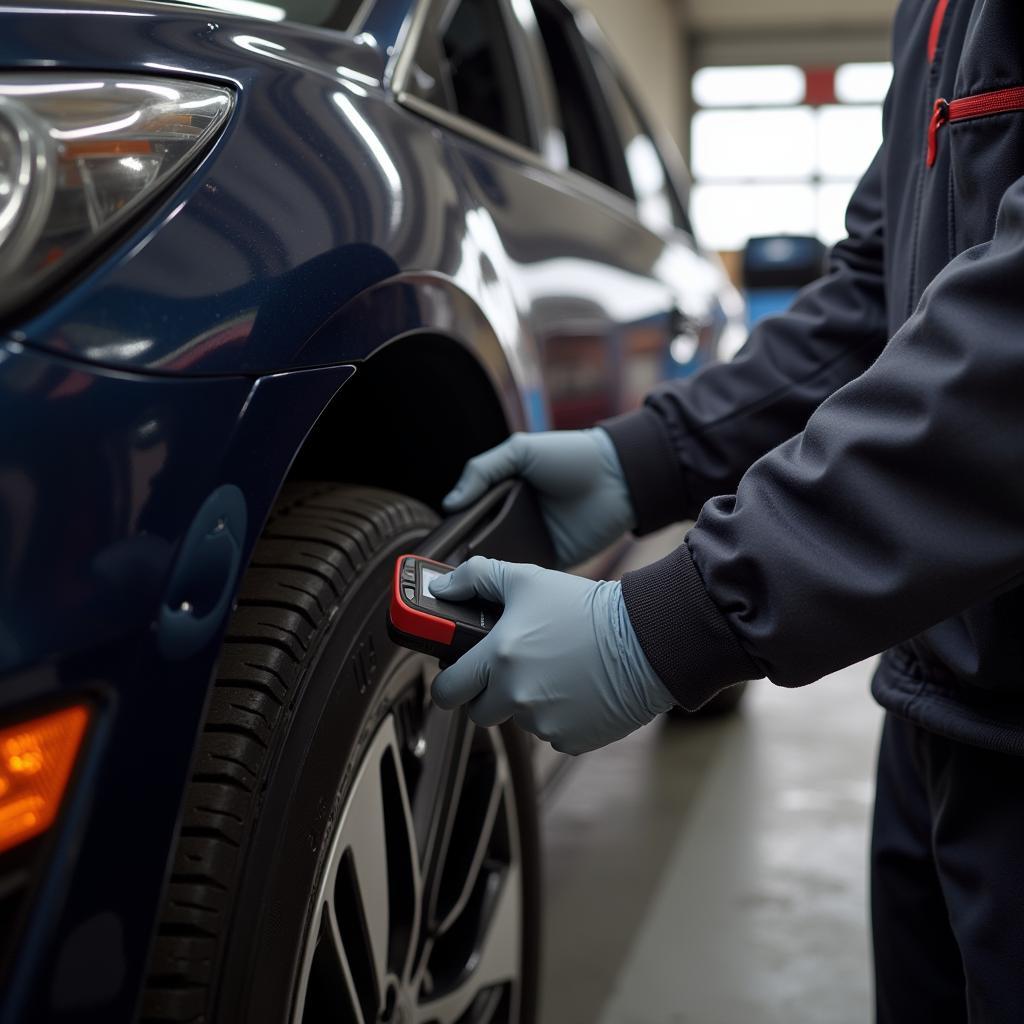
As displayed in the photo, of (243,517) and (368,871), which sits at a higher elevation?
(243,517)

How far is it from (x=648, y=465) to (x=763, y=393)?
15 cm

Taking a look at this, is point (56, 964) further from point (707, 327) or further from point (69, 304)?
point (707, 327)

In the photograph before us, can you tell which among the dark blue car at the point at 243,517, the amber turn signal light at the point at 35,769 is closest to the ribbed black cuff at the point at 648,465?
the dark blue car at the point at 243,517

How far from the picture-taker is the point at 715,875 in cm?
208

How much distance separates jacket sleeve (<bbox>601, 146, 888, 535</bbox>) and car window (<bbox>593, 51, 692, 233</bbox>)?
1.06 m

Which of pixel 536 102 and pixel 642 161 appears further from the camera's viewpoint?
pixel 642 161

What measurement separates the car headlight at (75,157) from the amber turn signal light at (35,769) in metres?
0.22

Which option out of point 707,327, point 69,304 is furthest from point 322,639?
point 707,327

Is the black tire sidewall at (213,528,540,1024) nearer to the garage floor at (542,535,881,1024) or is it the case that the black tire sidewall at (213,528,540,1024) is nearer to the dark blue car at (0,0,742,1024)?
the dark blue car at (0,0,742,1024)

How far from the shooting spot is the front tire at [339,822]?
0.76 metres

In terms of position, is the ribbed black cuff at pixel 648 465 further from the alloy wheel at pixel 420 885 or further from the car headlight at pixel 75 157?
the car headlight at pixel 75 157

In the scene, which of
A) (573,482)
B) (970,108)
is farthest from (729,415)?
(970,108)

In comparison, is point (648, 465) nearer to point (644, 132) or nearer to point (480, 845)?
point (480, 845)

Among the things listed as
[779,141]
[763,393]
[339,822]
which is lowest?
[779,141]
